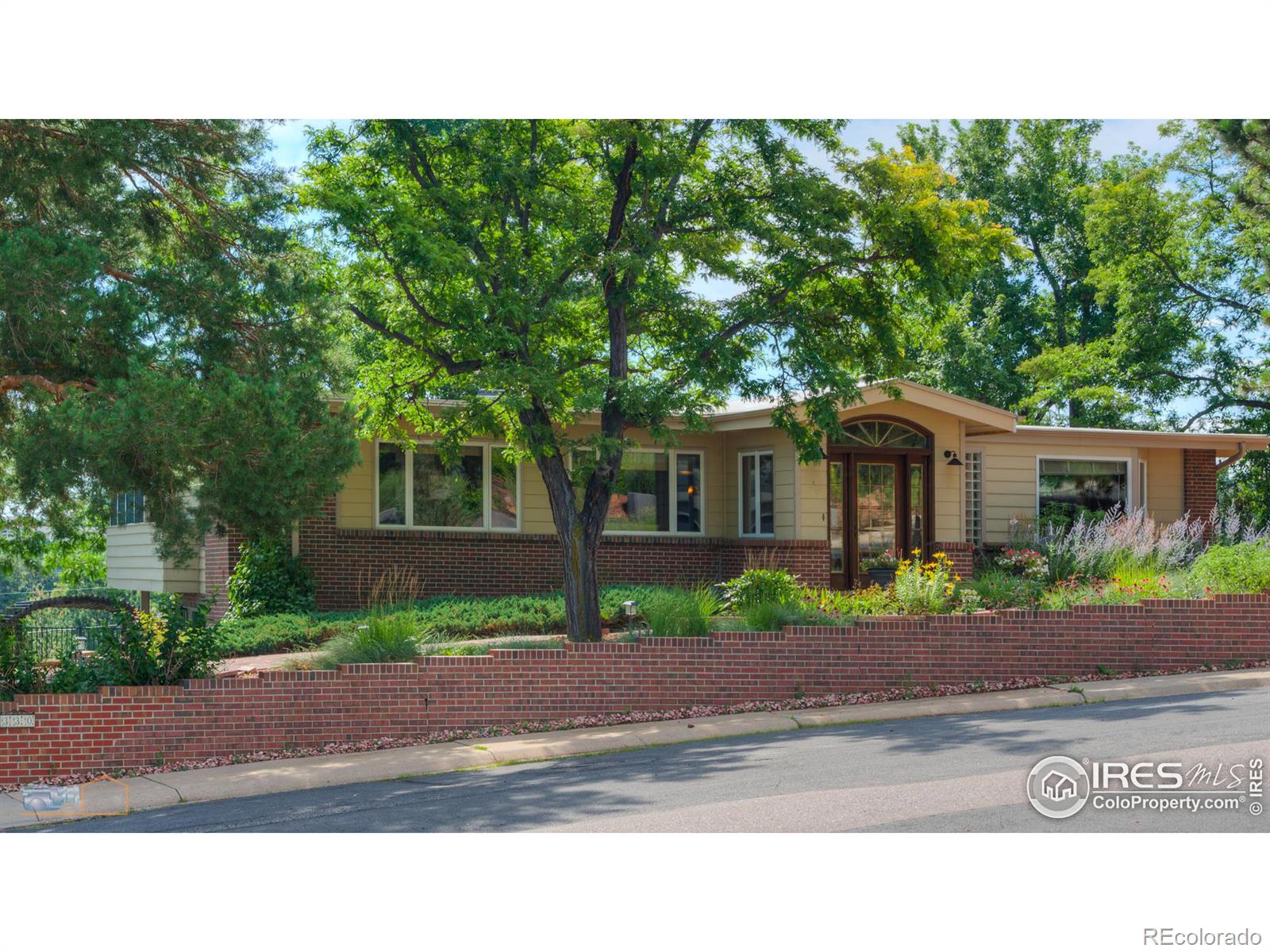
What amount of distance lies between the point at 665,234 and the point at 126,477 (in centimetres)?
693

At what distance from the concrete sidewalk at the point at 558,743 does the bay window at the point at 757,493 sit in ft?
26.0

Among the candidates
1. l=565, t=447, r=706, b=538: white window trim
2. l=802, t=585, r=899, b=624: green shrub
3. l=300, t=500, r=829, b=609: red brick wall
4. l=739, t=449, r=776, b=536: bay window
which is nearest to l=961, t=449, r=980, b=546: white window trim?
l=300, t=500, r=829, b=609: red brick wall

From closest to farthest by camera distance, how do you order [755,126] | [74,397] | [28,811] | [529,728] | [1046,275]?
[28,811]
[74,397]
[529,728]
[755,126]
[1046,275]

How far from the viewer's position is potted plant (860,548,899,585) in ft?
65.6

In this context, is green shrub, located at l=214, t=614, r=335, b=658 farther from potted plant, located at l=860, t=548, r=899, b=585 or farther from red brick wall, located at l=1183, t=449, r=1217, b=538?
red brick wall, located at l=1183, t=449, r=1217, b=538

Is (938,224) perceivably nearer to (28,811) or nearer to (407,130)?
(407,130)

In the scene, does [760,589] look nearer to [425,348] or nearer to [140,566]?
[425,348]

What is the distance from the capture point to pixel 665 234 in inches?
561

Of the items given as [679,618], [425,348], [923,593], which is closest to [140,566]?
[425,348]

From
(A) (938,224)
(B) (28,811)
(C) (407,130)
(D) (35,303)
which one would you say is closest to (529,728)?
(B) (28,811)

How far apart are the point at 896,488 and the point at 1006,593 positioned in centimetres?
559

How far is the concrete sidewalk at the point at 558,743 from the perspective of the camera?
9.64m

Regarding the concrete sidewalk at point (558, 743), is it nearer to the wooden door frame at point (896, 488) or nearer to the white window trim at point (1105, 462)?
the wooden door frame at point (896, 488)

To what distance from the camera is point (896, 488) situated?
20578 mm
